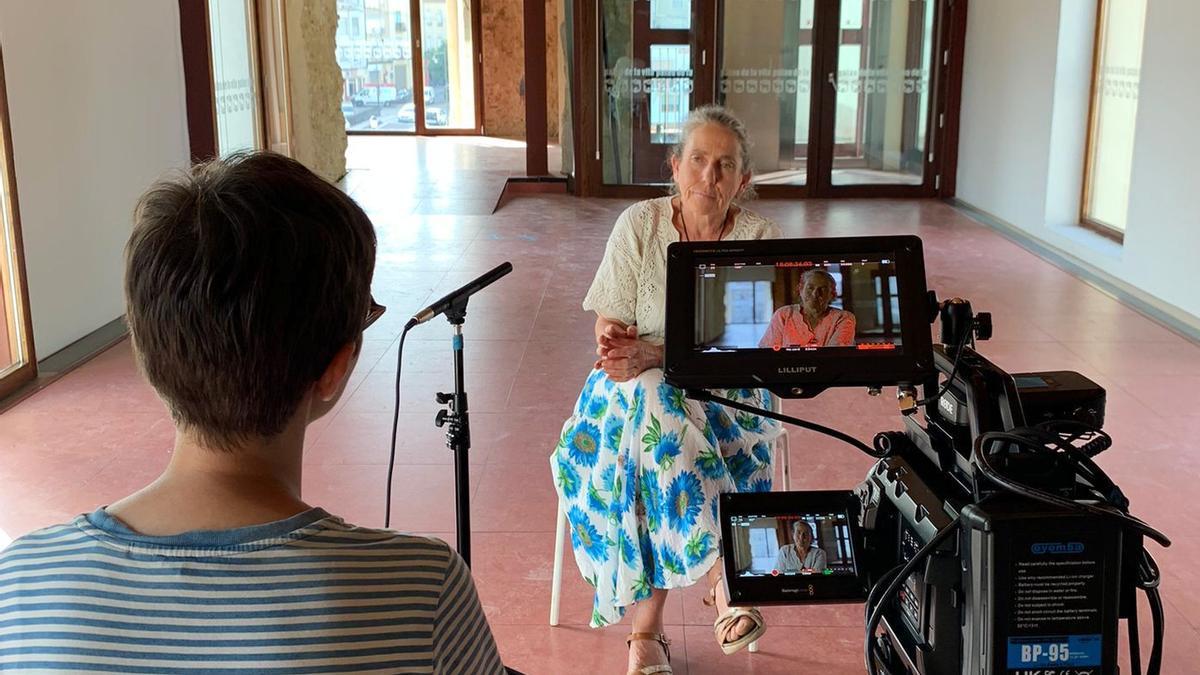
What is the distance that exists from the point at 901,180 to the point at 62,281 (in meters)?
6.62

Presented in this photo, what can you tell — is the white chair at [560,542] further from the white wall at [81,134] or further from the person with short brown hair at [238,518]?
the white wall at [81,134]

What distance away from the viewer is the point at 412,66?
14969 mm

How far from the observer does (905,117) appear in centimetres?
930

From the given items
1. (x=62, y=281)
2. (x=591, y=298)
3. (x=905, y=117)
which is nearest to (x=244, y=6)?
(x=62, y=281)

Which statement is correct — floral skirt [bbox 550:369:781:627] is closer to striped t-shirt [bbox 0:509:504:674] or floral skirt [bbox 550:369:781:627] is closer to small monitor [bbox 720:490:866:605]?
small monitor [bbox 720:490:866:605]

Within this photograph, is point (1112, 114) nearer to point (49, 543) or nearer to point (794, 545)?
point (794, 545)

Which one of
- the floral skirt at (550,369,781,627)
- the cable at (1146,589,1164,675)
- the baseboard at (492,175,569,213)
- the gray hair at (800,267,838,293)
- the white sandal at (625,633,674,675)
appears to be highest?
the gray hair at (800,267,838,293)

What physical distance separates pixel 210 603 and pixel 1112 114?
709 centimetres

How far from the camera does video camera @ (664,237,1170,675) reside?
1.23 m

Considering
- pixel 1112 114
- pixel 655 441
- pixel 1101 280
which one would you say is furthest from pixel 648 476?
pixel 1112 114

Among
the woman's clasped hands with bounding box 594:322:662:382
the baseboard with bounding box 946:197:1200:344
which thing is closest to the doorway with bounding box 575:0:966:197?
the baseboard with bounding box 946:197:1200:344

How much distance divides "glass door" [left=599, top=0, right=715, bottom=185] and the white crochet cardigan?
21.1ft

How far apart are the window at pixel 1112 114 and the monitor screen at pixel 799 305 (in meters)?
5.70

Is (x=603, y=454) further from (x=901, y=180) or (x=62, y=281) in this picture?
(x=901, y=180)
